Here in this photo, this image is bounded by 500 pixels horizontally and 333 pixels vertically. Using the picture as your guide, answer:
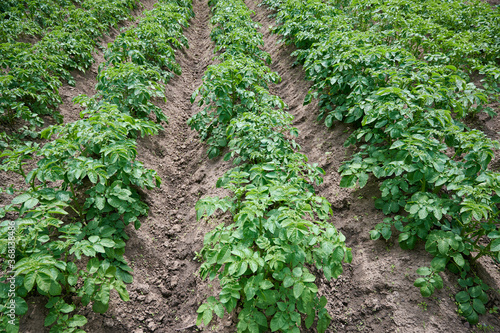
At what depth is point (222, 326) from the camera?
237 cm

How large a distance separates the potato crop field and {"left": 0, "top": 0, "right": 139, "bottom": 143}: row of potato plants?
0.04 metres

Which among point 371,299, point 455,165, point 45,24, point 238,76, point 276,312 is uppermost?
point 45,24

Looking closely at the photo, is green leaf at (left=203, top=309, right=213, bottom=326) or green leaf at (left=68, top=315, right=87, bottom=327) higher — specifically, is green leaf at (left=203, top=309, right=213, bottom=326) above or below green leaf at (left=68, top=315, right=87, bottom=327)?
below

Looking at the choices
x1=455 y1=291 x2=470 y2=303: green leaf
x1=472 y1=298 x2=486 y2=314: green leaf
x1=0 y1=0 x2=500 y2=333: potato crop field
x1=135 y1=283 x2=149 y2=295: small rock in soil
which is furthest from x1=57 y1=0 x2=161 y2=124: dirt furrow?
x1=472 y1=298 x2=486 y2=314: green leaf

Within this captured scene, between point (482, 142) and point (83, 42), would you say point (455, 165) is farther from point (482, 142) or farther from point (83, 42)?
point (83, 42)

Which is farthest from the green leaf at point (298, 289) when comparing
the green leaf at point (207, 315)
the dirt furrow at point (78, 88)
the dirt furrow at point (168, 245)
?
the dirt furrow at point (78, 88)

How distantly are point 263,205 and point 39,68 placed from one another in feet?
13.9

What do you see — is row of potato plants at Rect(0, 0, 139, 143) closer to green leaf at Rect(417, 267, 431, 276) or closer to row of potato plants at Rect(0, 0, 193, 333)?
row of potato plants at Rect(0, 0, 193, 333)

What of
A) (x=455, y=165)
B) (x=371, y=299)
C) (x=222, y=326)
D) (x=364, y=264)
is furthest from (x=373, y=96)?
(x=222, y=326)

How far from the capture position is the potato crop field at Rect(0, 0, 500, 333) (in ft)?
7.04

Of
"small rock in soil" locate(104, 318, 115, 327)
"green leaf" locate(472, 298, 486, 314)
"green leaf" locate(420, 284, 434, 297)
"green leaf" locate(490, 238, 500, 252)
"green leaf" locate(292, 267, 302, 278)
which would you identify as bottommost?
"green leaf" locate(472, 298, 486, 314)

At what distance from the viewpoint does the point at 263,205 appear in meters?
2.24

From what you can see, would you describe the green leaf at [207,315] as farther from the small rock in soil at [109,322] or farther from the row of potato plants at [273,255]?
the small rock in soil at [109,322]

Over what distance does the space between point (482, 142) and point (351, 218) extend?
139 cm
